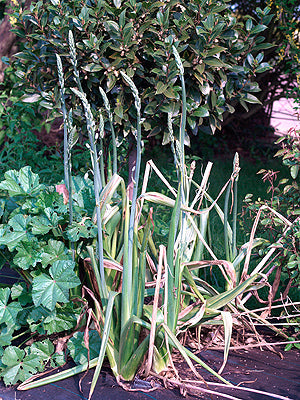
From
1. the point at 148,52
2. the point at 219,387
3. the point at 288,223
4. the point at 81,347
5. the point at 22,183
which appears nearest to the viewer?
the point at 219,387

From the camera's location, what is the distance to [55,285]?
5.59 ft

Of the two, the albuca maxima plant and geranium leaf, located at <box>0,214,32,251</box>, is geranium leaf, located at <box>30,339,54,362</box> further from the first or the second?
geranium leaf, located at <box>0,214,32,251</box>

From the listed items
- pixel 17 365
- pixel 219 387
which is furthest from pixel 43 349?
pixel 219 387

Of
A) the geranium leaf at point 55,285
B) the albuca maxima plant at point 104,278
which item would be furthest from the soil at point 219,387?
the geranium leaf at point 55,285

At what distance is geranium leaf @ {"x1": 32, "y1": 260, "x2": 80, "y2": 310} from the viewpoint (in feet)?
5.45

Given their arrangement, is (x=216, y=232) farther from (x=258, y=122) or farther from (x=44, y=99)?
(x=258, y=122)

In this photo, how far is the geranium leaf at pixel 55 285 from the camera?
166cm

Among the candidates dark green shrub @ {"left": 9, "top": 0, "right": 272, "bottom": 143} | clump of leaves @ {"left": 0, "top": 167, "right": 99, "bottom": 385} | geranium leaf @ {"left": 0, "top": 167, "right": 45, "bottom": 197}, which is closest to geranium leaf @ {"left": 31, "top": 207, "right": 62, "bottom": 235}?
clump of leaves @ {"left": 0, "top": 167, "right": 99, "bottom": 385}

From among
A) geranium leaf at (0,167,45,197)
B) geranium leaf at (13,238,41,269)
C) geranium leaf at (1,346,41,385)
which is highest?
geranium leaf at (0,167,45,197)

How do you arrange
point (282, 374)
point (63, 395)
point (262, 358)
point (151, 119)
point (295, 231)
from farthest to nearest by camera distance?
point (151, 119), point (295, 231), point (262, 358), point (282, 374), point (63, 395)

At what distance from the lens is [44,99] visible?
2.63m

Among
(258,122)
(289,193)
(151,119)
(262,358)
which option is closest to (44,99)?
(151,119)

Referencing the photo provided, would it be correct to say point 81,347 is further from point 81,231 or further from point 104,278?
point 81,231

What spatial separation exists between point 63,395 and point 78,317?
1.07ft
